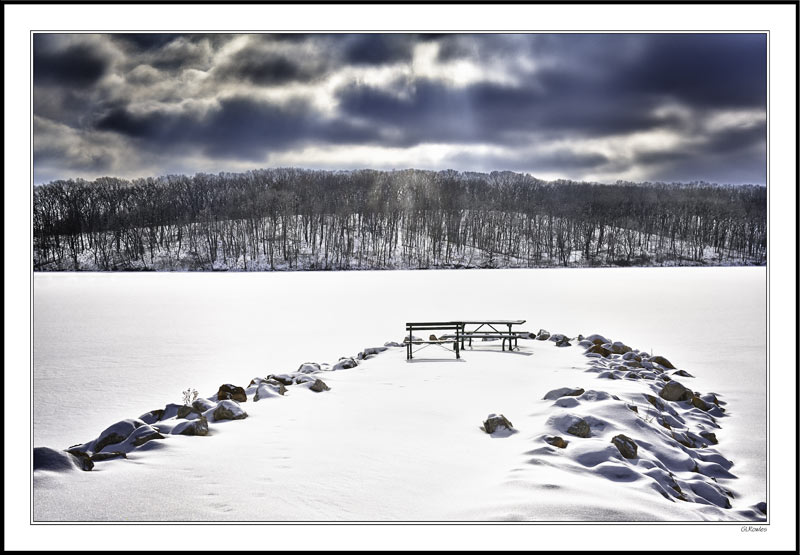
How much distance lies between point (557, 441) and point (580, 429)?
0.58 meters

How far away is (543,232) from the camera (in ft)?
356

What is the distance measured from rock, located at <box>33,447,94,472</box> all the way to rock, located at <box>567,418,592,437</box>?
4832 millimetres

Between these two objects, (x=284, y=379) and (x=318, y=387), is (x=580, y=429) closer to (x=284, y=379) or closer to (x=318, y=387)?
(x=318, y=387)

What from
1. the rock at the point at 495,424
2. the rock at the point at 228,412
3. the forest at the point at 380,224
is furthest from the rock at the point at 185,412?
the forest at the point at 380,224

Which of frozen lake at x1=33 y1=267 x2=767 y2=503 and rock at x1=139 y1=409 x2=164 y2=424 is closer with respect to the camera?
rock at x1=139 y1=409 x2=164 y2=424

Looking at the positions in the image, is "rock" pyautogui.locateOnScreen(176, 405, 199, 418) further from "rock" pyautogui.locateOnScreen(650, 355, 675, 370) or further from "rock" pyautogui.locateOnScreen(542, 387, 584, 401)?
"rock" pyautogui.locateOnScreen(650, 355, 675, 370)

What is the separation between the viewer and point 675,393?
29.6 ft

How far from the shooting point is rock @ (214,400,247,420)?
7.16 meters

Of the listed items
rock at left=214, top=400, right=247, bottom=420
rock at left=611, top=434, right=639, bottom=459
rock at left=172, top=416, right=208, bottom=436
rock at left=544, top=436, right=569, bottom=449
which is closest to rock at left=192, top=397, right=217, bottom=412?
rock at left=214, top=400, right=247, bottom=420

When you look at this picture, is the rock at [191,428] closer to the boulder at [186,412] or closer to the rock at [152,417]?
the boulder at [186,412]

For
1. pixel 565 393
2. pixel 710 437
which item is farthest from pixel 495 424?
pixel 710 437

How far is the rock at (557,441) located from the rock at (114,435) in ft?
14.5

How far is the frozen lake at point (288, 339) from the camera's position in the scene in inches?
340
